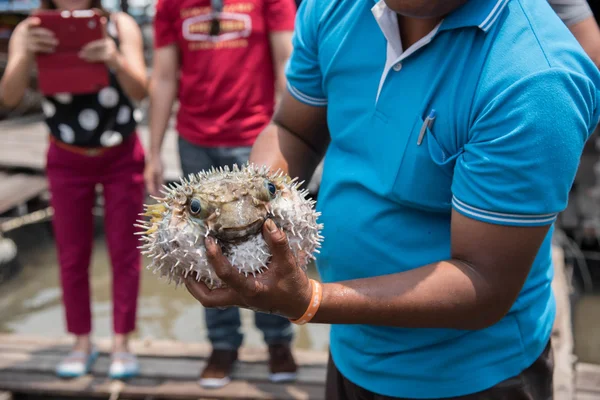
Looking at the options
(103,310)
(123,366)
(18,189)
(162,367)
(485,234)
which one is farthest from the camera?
(18,189)

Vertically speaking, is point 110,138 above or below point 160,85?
below

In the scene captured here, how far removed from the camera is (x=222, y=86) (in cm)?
329

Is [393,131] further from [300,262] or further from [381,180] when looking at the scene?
[300,262]

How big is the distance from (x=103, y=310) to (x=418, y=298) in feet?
14.2

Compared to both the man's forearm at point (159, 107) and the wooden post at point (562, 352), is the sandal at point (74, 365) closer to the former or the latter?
the man's forearm at point (159, 107)

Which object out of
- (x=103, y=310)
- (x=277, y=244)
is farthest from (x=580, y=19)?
(x=103, y=310)

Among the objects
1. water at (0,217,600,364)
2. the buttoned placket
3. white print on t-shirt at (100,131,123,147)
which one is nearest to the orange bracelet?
the buttoned placket

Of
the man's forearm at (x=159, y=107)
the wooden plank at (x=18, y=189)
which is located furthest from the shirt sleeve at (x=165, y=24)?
the wooden plank at (x=18, y=189)

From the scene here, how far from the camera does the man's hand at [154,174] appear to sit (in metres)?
3.38

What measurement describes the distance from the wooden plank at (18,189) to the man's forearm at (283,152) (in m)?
5.08

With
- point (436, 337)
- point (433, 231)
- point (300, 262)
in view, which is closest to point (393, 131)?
point (433, 231)

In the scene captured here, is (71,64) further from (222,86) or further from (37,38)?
(222,86)

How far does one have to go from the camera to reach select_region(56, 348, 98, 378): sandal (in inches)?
133

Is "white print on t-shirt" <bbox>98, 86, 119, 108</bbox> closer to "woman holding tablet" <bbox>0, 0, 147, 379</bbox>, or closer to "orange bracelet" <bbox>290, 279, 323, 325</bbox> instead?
"woman holding tablet" <bbox>0, 0, 147, 379</bbox>
